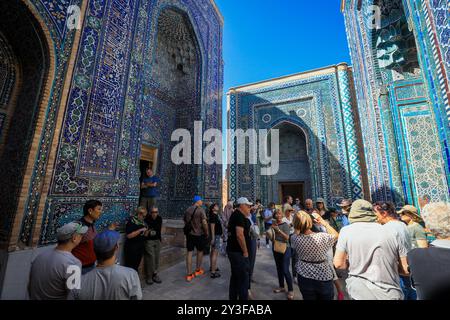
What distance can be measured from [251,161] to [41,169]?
8.75 metres

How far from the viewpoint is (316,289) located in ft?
6.04

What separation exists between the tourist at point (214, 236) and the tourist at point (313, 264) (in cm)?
220

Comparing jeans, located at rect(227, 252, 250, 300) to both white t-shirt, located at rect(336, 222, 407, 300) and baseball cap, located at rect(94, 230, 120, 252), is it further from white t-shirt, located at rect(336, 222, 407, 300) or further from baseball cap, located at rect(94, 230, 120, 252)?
baseball cap, located at rect(94, 230, 120, 252)

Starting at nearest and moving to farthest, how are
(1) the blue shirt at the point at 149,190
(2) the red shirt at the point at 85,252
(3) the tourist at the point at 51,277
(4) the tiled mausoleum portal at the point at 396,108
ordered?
1. (3) the tourist at the point at 51,277
2. (2) the red shirt at the point at 85,252
3. (4) the tiled mausoleum portal at the point at 396,108
4. (1) the blue shirt at the point at 149,190

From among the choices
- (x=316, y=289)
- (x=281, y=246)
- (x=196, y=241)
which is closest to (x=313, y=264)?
(x=316, y=289)

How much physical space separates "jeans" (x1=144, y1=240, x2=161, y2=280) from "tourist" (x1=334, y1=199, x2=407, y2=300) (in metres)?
2.98

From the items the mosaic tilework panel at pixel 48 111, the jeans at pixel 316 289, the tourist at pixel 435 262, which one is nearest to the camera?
the tourist at pixel 435 262

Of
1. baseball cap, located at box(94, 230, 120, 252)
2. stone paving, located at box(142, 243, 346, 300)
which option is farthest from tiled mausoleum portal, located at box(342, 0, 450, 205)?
baseball cap, located at box(94, 230, 120, 252)

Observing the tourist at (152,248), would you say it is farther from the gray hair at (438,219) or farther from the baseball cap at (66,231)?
the gray hair at (438,219)

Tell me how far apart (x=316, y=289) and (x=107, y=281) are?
1716mm

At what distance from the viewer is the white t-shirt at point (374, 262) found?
5.07ft


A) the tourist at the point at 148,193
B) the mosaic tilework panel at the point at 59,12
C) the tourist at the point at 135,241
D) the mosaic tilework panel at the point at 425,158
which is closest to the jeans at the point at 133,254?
the tourist at the point at 135,241

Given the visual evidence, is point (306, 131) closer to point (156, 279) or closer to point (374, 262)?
point (156, 279)
